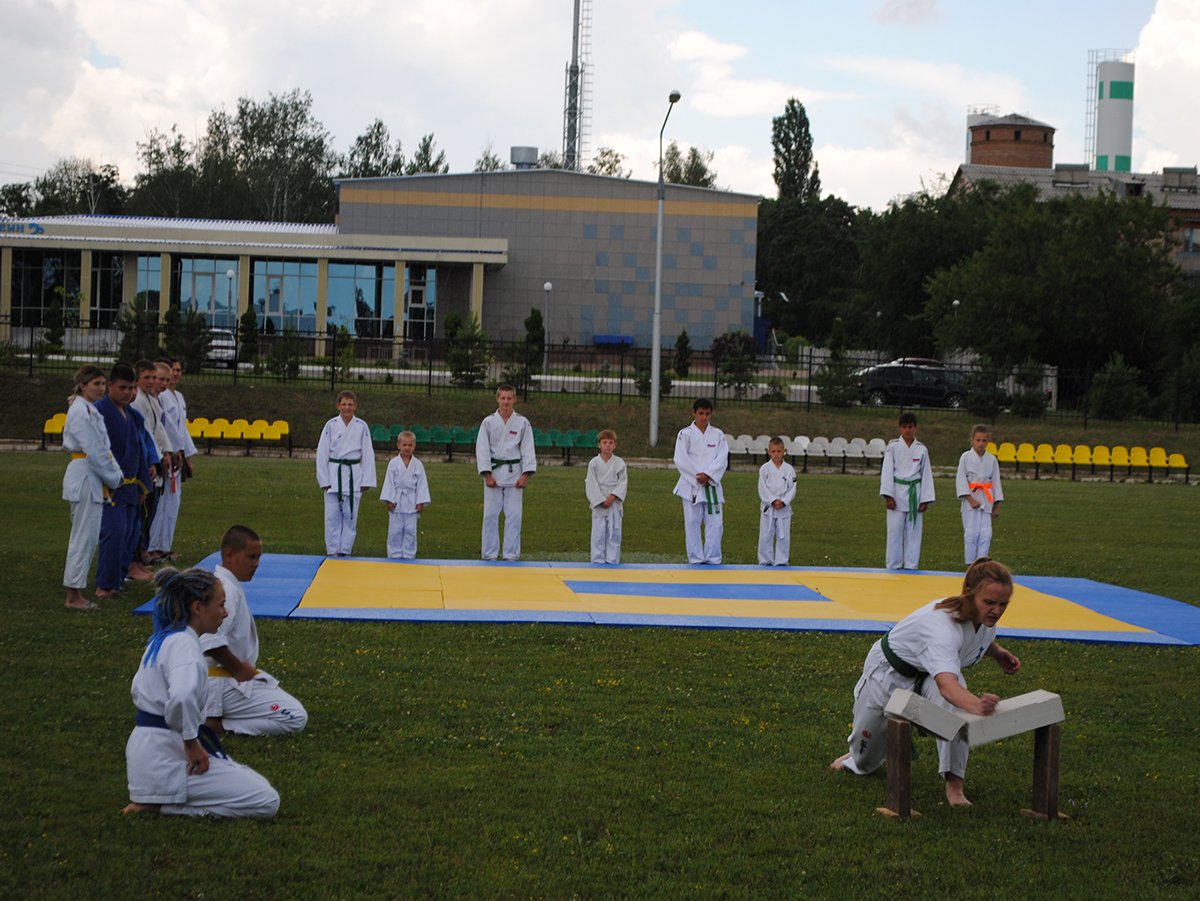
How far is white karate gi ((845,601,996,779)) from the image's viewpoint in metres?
5.59

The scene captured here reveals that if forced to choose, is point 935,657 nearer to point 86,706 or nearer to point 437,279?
point 86,706

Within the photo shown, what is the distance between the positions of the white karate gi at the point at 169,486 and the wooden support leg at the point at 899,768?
26.4 ft

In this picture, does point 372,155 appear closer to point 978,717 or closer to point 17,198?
point 17,198

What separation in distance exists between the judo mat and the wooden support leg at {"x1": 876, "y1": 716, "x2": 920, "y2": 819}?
408cm

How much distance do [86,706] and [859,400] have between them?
2862 centimetres

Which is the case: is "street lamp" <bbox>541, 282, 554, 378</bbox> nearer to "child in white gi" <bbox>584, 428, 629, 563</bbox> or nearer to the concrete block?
"child in white gi" <bbox>584, 428, 629, 563</bbox>

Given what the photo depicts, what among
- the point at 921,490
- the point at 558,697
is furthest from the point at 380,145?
the point at 558,697

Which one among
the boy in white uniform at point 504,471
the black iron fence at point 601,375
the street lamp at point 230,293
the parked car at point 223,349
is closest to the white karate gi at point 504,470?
the boy in white uniform at point 504,471

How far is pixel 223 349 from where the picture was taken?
35.2 m

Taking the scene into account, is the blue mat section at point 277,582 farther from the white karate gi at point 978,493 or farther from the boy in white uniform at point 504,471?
the white karate gi at point 978,493

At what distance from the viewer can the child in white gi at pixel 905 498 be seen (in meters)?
13.2

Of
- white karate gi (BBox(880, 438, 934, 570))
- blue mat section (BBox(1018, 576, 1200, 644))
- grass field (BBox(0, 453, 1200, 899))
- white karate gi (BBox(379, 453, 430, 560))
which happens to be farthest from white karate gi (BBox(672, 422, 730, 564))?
grass field (BBox(0, 453, 1200, 899))

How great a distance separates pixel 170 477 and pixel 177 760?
686 cm

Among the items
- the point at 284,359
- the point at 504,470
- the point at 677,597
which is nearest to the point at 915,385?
the point at 284,359
